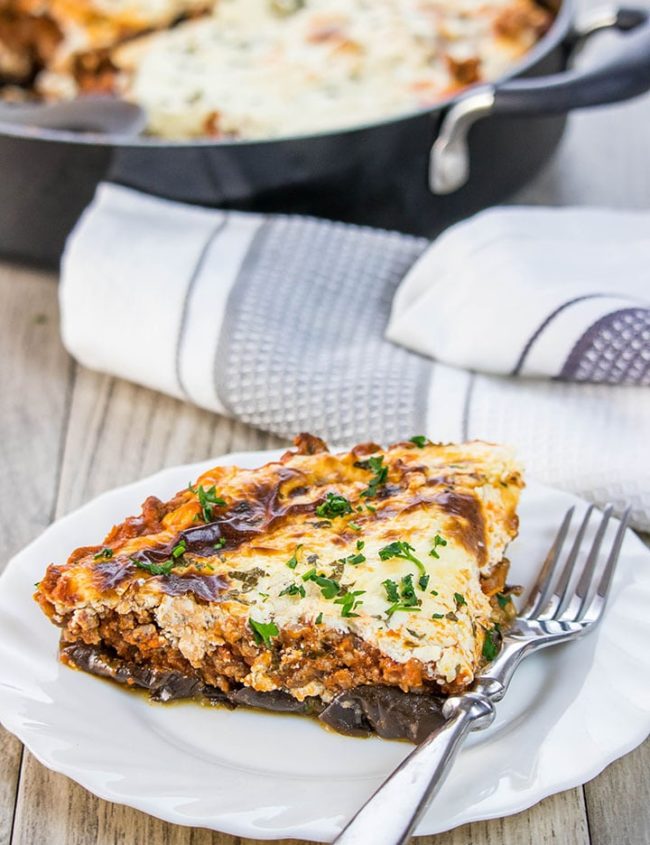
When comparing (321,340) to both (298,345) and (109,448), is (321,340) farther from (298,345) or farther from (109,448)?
(109,448)

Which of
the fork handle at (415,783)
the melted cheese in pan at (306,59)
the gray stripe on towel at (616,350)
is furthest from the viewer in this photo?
the melted cheese in pan at (306,59)

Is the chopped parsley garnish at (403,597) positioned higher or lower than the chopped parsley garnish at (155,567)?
higher

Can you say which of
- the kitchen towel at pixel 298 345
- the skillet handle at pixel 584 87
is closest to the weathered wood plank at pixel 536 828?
the kitchen towel at pixel 298 345

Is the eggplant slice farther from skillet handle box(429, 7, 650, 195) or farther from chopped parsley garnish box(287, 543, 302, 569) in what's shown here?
skillet handle box(429, 7, 650, 195)

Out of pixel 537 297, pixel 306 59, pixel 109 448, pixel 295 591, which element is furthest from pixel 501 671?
→ pixel 306 59

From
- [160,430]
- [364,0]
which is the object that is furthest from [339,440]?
[364,0]

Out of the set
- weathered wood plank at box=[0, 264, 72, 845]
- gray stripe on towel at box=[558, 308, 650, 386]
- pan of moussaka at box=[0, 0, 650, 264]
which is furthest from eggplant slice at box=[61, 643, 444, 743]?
pan of moussaka at box=[0, 0, 650, 264]

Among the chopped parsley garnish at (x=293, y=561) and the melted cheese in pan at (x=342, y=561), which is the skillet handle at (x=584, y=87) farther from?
the chopped parsley garnish at (x=293, y=561)
